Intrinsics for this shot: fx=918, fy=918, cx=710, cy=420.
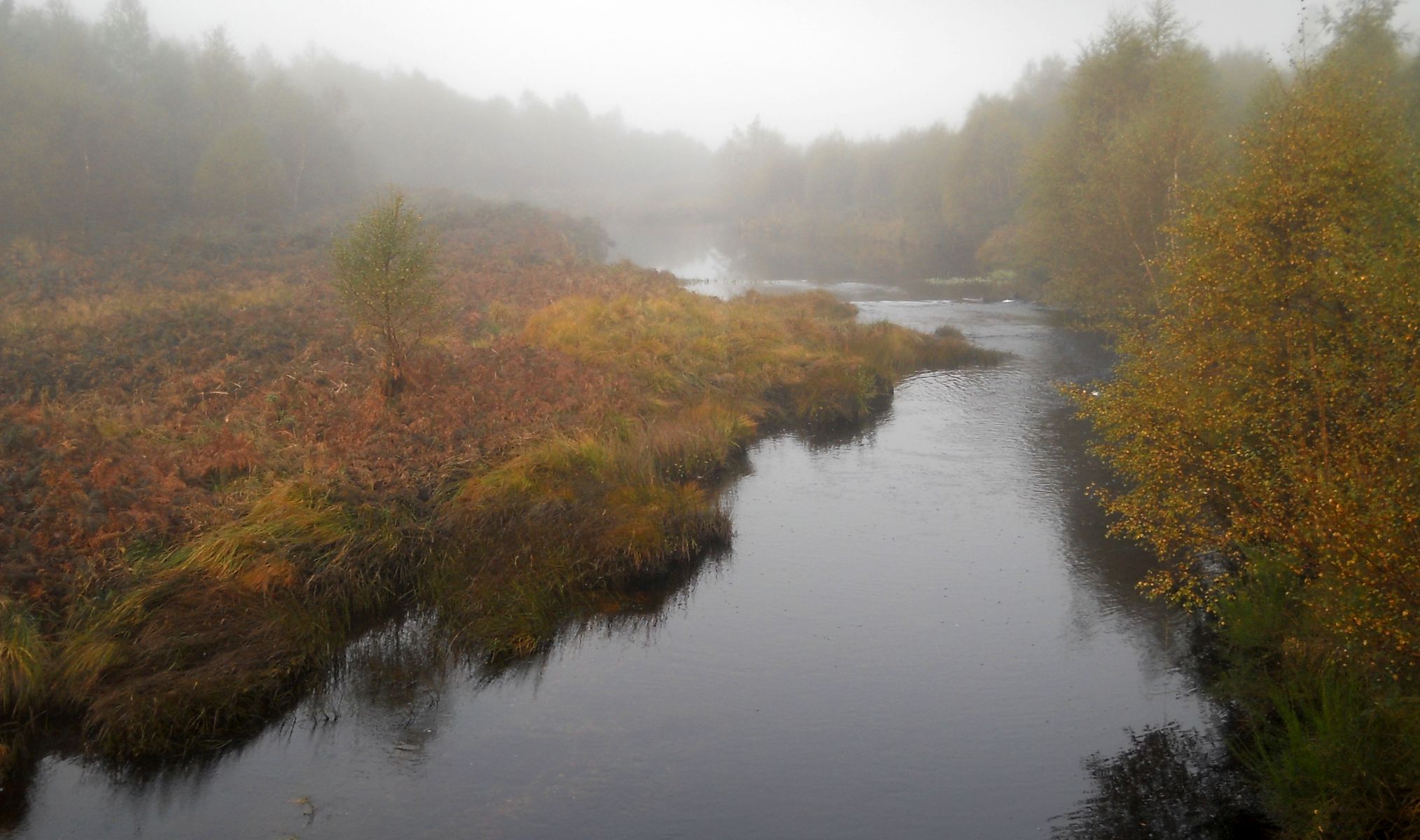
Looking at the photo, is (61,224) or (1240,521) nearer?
(1240,521)

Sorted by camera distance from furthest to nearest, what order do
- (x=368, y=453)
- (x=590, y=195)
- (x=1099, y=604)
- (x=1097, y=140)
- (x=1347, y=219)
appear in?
1. (x=590, y=195)
2. (x=1097, y=140)
3. (x=368, y=453)
4. (x=1099, y=604)
5. (x=1347, y=219)

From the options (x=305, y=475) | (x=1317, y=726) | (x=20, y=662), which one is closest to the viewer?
(x=1317, y=726)

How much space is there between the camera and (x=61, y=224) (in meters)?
36.6

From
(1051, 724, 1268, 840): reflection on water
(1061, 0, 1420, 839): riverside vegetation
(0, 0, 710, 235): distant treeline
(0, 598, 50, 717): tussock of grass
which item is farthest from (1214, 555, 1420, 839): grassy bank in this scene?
(0, 0, 710, 235): distant treeline

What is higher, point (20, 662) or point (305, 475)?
point (305, 475)

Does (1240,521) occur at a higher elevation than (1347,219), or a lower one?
lower

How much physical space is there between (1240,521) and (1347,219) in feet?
13.0

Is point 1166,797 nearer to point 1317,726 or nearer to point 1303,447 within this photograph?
point 1317,726

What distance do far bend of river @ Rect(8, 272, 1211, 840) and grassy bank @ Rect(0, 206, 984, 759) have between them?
0.86 meters

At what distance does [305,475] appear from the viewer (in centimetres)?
1409

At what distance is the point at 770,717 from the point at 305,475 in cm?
820

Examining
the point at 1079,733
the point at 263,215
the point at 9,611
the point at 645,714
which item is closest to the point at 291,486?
the point at 9,611

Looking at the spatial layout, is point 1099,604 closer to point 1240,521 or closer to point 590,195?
point 1240,521

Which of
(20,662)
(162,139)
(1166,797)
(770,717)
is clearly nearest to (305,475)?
(20,662)
